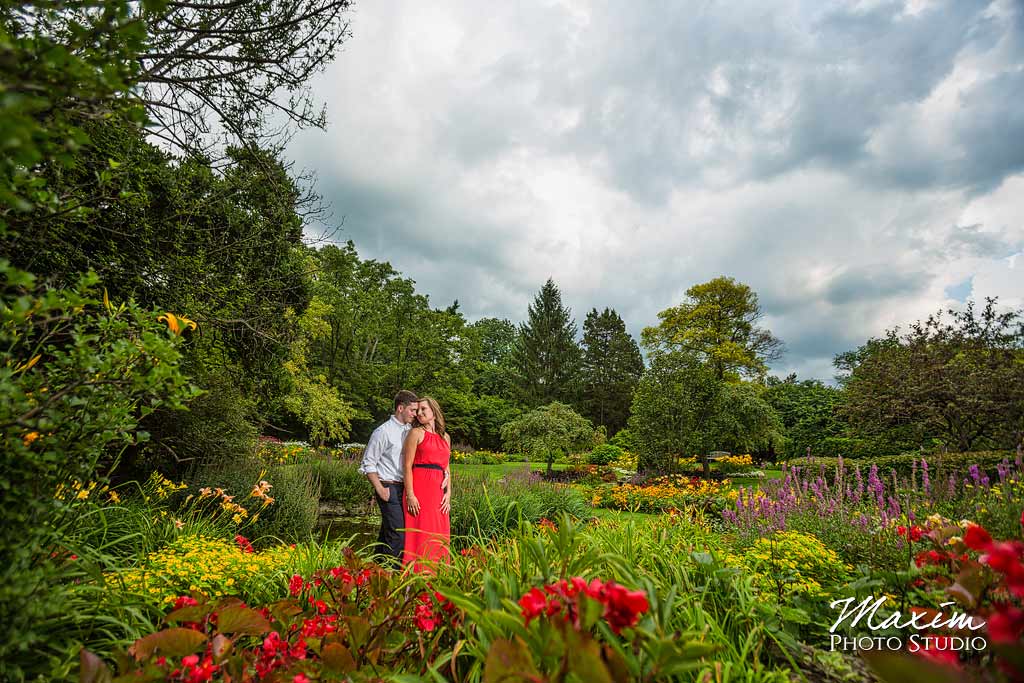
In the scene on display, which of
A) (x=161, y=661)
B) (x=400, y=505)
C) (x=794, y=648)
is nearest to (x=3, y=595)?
(x=161, y=661)

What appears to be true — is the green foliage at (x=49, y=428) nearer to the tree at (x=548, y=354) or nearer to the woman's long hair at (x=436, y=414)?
the woman's long hair at (x=436, y=414)

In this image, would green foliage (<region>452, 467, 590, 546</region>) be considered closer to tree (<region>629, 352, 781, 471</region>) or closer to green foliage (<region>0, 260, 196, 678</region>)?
green foliage (<region>0, 260, 196, 678</region>)

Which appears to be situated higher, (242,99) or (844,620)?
(242,99)

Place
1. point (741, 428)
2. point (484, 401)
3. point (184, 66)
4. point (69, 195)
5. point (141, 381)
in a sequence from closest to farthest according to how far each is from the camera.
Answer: point (141, 381) → point (69, 195) → point (184, 66) → point (741, 428) → point (484, 401)

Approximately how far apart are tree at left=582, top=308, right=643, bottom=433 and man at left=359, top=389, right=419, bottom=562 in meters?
32.2

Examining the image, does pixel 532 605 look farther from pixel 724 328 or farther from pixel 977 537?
pixel 724 328

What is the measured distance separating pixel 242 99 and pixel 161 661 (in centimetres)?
575

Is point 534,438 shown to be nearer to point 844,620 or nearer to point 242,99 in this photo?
point 242,99

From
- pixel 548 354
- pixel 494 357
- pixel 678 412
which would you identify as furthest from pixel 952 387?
pixel 494 357

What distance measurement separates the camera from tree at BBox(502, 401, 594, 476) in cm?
1580

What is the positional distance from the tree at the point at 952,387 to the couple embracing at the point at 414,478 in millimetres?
10988

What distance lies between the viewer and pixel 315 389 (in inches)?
673

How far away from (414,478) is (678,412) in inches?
452

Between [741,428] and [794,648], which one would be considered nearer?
[794,648]
